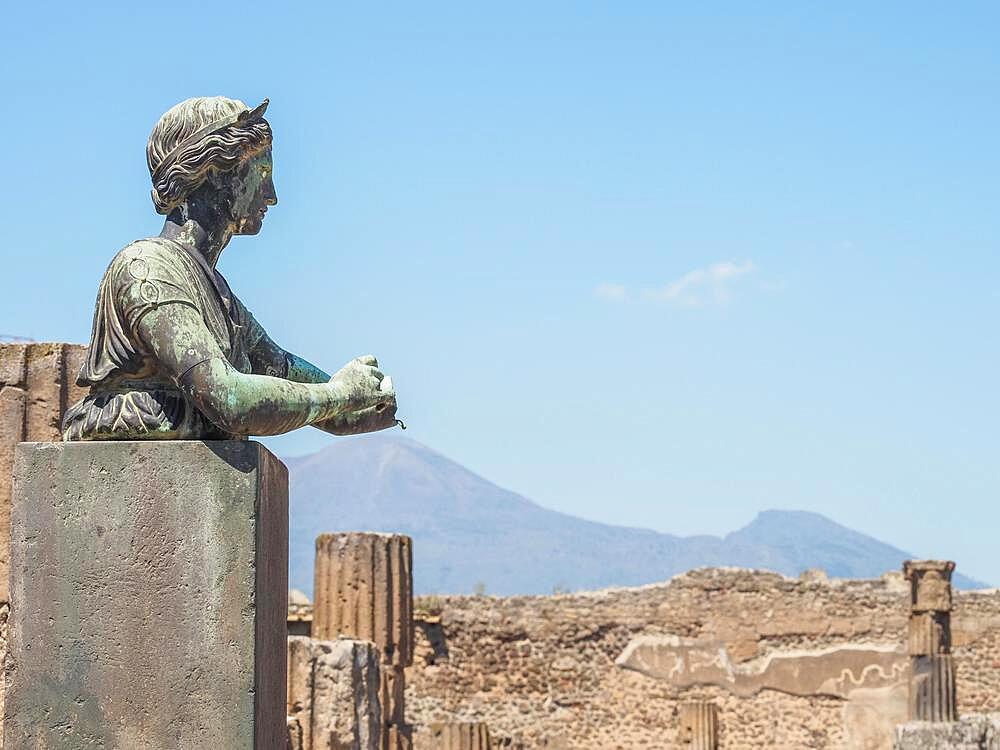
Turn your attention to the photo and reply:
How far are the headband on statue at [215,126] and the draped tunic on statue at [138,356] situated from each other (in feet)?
0.56

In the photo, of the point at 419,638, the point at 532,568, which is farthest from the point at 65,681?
the point at 532,568

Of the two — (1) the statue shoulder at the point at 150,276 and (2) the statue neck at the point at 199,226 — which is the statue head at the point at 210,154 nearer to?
(2) the statue neck at the point at 199,226

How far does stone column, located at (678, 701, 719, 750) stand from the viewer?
20.4 m


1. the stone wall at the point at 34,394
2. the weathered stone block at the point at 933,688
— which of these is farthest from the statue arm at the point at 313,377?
the weathered stone block at the point at 933,688

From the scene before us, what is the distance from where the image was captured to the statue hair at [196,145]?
371 cm

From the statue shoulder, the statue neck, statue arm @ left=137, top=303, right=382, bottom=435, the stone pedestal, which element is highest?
A: the statue neck

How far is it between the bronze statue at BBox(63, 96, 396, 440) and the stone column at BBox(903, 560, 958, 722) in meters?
17.4

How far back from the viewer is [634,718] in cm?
2398

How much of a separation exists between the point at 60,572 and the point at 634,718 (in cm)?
2104

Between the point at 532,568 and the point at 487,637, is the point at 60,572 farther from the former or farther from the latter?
the point at 532,568

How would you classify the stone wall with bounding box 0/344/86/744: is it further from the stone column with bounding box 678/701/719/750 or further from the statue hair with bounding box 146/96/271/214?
the stone column with bounding box 678/701/719/750

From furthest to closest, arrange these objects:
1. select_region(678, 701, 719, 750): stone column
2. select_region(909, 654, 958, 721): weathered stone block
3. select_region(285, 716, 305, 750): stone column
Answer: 1. select_region(678, 701, 719, 750): stone column
2. select_region(909, 654, 958, 721): weathered stone block
3. select_region(285, 716, 305, 750): stone column

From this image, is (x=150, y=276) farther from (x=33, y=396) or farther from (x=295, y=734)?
(x=295, y=734)

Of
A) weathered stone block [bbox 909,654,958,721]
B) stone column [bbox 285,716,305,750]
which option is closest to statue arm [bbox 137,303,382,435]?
stone column [bbox 285,716,305,750]
